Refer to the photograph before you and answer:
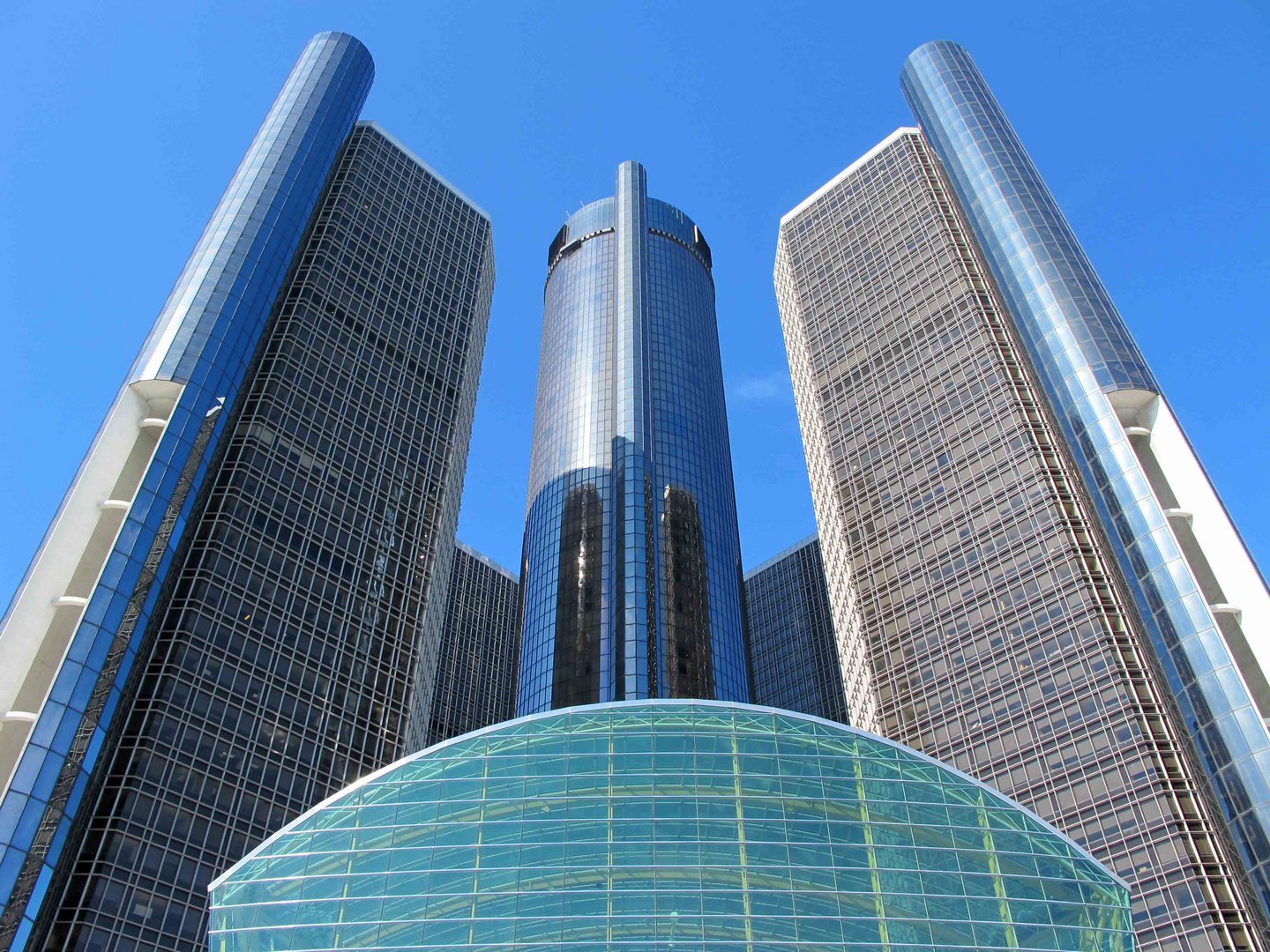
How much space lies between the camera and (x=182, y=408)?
79.8 metres

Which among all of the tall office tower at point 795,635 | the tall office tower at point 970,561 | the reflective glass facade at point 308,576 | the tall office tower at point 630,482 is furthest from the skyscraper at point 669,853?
the tall office tower at point 795,635

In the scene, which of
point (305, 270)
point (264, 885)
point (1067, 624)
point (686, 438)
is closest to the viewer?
point (264, 885)

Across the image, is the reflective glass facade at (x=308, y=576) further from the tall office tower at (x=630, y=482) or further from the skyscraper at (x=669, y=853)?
the tall office tower at (x=630, y=482)

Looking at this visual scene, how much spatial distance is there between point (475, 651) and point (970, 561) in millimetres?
83949

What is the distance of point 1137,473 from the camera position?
84312mm

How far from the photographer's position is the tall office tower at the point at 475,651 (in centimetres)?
15238

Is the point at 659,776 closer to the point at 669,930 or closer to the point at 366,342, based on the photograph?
the point at 669,930

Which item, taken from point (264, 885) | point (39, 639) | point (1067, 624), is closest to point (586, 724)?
point (264, 885)

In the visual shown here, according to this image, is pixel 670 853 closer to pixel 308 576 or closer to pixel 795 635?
pixel 308 576

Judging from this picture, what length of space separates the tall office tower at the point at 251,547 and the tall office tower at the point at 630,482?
103 feet

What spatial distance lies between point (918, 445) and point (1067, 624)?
2689cm

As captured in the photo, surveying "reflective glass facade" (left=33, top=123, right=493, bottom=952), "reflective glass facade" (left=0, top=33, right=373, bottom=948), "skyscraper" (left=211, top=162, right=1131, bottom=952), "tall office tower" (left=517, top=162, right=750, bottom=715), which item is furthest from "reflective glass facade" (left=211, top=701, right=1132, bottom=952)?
"tall office tower" (left=517, top=162, right=750, bottom=715)

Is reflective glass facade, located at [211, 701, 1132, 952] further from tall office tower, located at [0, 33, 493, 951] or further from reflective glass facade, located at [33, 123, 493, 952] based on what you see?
reflective glass facade, located at [33, 123, 493, 952]

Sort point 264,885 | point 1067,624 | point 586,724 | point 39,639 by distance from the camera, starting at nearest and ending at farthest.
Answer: point 264,885
point 586,724
point 39,639
point 1067,624
